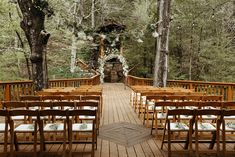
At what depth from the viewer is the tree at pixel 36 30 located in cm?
877

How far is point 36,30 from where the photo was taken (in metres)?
9.01

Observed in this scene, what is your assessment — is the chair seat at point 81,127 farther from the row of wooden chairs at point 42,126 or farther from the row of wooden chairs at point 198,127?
the row of wooden chairs at point 198,127

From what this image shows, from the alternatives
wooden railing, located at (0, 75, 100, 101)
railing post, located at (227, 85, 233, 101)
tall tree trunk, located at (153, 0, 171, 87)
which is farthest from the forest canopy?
railing post, located at (227, 85, 233, 101)

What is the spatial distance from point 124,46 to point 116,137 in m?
21.3

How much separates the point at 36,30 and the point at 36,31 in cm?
3

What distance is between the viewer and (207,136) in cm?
586

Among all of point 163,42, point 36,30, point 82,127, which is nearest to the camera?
point 82,127

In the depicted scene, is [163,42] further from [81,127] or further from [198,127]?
[81,127]

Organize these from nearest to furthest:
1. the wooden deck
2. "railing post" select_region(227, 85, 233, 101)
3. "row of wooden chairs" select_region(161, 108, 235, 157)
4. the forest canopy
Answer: "row of wooden chairs" select_region(161, 108, 235, 157) < the wooden deck < "railing post" select_region(227, 85, 233, 101) < the forest canopy

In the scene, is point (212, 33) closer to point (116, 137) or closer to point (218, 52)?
point (218, 52)

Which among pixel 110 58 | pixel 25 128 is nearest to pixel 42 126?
pixel 25 128

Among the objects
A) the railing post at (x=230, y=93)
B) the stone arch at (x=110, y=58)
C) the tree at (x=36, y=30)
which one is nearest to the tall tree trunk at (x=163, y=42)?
A: the railing post at (x=230, y=93)

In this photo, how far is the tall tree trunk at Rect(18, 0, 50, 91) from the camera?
877 cm

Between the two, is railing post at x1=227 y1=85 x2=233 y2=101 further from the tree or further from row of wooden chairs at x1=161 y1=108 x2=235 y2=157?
the tree
